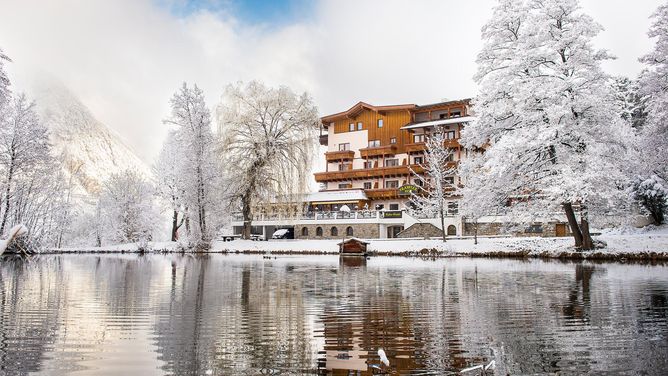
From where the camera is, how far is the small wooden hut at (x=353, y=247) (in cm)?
4128

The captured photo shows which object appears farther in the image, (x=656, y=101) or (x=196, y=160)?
(x=196, y=160)

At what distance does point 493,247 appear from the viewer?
37.4m

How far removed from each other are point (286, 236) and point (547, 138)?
40.5 meters

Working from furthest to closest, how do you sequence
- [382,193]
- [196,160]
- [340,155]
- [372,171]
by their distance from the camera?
[340,155] < [372,171] < [382,193] < [196,160]

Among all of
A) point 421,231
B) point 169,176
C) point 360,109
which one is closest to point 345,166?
point 360,109

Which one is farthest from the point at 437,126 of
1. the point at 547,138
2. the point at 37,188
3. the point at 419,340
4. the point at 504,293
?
the point at 419,340

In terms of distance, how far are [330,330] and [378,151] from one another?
63535mm

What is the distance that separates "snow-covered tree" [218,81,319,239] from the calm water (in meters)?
36.4

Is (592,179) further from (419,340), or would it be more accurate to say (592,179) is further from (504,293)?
(419,340)

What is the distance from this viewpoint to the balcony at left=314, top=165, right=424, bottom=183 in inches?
2640

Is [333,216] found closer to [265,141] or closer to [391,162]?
[265,141]

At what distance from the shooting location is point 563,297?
12.1m

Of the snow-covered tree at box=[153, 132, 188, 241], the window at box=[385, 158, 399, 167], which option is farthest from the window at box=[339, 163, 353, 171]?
the snow-covered tree at box=[153, 132, 188, 241]

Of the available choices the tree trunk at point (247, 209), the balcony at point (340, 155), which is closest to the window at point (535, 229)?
the tree trunk at point (247, 209)
